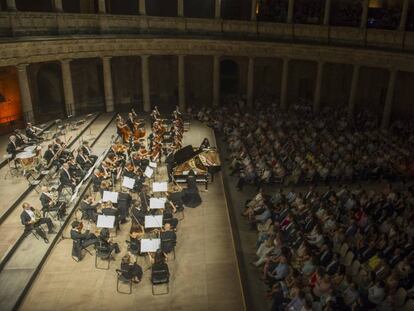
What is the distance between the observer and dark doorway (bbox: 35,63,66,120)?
96.1ft

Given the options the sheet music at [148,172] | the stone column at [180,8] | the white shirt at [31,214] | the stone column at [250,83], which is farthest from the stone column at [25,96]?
the stone column at [250,83]

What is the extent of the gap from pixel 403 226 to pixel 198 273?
7.78 meters

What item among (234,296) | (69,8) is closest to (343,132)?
(234,296)

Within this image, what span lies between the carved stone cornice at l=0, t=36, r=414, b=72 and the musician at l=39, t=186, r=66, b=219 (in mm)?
9930

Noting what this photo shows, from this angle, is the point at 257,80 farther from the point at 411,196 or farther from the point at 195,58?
the point at 411,196

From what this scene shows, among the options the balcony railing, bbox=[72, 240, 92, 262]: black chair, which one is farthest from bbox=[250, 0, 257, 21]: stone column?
bbox=[72, 240, 92, 262]: black chair

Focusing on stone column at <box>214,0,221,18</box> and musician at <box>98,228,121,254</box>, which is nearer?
musician at <box>98,228,121,254</box>

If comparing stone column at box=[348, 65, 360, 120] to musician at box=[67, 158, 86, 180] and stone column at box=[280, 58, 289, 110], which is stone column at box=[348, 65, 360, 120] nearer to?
stone column at box=[280, 58, 289, 110]

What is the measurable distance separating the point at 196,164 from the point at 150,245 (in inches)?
300

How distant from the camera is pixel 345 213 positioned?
17.2 m

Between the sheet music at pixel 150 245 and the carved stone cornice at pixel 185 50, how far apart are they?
14.7 metres

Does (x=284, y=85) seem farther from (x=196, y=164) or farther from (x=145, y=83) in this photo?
(x=196, y=164)

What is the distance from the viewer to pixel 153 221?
14930 mm

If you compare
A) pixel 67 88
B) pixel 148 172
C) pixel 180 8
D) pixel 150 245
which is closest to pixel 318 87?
pixel 180 8
